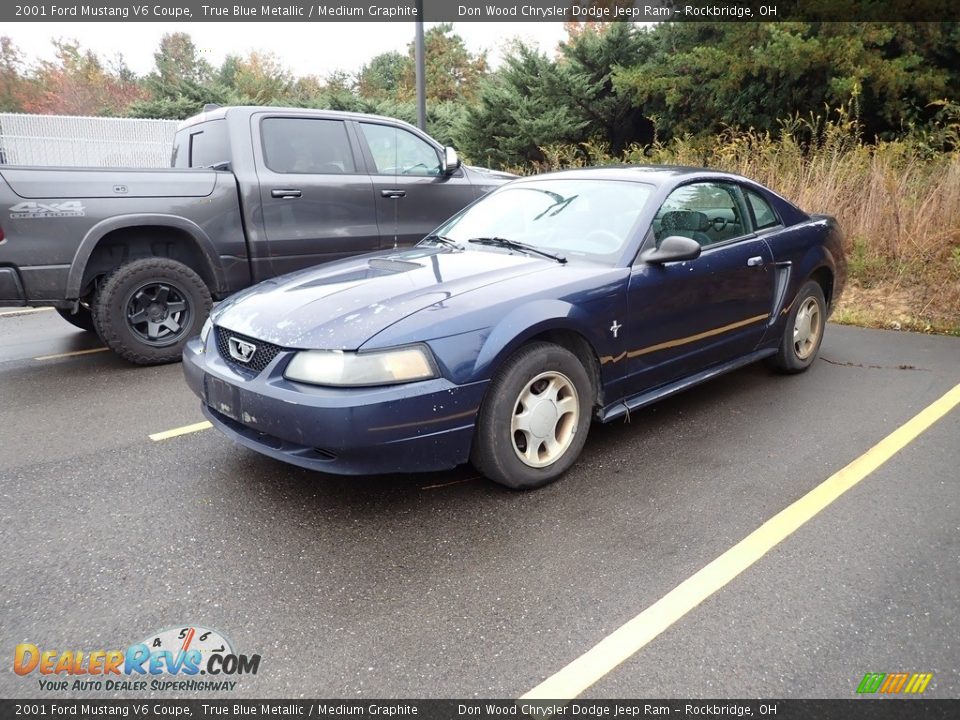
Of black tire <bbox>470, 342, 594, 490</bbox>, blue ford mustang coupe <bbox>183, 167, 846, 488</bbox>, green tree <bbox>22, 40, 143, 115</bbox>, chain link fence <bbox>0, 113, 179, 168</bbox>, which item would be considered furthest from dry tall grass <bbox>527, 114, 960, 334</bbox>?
green tree <bbox>22, 40, 143, 115</bbox>

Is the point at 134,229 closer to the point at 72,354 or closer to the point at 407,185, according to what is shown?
the point at 72,354

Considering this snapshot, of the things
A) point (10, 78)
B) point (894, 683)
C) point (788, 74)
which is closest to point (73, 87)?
point (10, 78)

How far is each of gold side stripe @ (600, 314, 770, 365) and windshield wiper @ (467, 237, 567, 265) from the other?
1.83ft

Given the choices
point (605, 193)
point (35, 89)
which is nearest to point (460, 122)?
point (605, 193)

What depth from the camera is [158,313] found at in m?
5.39

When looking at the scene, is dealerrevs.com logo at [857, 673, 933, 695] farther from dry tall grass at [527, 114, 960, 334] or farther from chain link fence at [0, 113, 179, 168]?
chain link fence at [0, 113, 179, 168]

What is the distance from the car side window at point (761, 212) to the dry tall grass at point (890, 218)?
2.92 meters

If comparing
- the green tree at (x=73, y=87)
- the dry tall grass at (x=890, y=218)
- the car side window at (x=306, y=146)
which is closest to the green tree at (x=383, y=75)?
the green tree at (x=73, y=87)

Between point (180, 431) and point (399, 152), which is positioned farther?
point (399, 152)

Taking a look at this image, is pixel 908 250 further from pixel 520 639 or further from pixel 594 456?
pixel 520 639

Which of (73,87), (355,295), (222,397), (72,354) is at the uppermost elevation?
(73,87)

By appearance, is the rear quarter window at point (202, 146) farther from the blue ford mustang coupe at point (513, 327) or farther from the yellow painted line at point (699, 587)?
the yellow painted line at point (699, 587)

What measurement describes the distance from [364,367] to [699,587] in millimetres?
1493

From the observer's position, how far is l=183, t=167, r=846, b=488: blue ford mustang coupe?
9.18 ft
